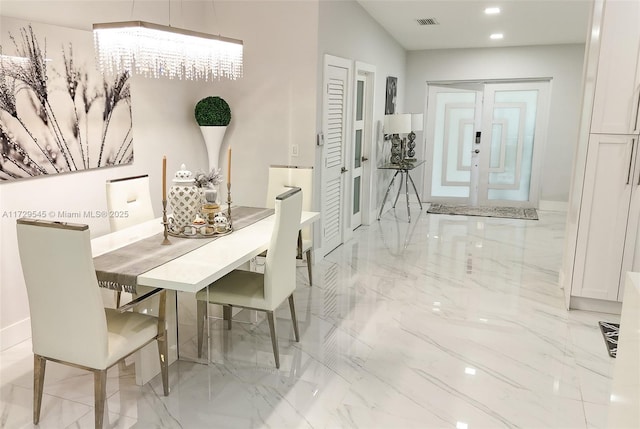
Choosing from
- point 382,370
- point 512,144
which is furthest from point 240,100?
point 512,144

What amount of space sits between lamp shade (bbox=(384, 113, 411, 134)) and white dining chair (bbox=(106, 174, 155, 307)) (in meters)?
3.97

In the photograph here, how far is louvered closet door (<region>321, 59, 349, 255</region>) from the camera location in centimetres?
486

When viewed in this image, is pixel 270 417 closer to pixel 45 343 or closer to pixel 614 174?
pixel 45 343

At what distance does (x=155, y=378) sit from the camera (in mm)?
2807

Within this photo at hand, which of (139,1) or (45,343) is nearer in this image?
(45,343)

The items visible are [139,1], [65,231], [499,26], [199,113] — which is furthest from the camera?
[499,26]

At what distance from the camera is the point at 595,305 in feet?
12.6

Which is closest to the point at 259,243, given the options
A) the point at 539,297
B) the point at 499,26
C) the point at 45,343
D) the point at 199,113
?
the point at 45,343

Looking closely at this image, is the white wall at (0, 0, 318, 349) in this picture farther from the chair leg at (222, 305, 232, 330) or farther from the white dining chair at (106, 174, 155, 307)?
the chair leg at (222, 305, 232, 330)

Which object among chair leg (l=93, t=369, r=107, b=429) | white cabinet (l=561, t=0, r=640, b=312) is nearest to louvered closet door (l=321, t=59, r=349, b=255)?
white cabinet (l=561, t=0, r=640, b=312)

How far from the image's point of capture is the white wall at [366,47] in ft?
15.2

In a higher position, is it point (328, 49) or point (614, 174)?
point (328, 49)

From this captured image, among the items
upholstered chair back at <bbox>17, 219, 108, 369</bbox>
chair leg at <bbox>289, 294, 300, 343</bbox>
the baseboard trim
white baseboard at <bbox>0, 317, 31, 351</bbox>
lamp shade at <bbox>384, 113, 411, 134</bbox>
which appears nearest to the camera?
upholstered chair back at <bbox>17, 219, 108, 369</bbox>

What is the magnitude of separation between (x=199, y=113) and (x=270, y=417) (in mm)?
3019
